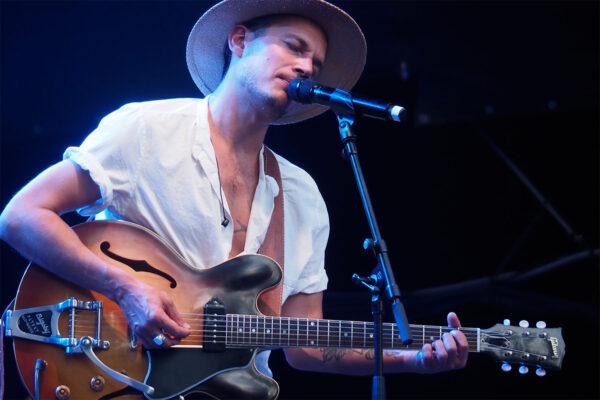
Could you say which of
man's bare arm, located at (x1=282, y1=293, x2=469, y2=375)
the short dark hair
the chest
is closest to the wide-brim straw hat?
the short dark hair

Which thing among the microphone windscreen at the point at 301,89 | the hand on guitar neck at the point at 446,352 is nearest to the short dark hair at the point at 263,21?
the microphone windscreen at the point at 301,89

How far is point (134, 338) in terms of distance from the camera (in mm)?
2445

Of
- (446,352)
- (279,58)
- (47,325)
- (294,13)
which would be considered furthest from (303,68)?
(47,325)

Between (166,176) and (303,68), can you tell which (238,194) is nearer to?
(166,176)

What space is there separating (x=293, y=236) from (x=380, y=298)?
1102 millimetres

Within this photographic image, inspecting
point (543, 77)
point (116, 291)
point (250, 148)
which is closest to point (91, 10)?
point (250, 148)

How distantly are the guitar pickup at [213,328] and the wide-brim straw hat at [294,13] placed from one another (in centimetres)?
106

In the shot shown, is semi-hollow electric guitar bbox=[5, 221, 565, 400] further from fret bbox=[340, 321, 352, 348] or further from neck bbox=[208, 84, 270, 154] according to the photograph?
neck bbox=[208, 84, 270, 154]

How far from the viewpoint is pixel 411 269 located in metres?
5.09

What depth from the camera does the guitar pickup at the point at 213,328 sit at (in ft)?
8.39

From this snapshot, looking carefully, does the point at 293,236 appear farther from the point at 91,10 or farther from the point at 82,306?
the point at 91,10

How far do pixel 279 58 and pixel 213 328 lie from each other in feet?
4.06

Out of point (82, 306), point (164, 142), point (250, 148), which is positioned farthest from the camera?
point (250, 148)

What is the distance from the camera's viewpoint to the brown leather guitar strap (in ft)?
9.47
